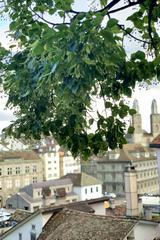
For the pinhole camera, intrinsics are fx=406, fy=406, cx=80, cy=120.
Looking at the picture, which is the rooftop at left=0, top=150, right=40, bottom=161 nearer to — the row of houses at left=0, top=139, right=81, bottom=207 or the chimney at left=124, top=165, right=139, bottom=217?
the row of houses at left=0, top=139, right=81, bottom=207

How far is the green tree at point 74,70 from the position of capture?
3.50 meters

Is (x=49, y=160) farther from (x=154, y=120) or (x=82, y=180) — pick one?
(x=154, y=120)

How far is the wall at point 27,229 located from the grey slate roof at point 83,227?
0.41m

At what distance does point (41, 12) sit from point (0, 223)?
33812 millimetres

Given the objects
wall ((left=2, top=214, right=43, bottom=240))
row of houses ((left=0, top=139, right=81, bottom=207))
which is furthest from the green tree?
row of houses ((left=0, top=139, right=81, bottom=207))

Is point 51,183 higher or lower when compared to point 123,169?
lower

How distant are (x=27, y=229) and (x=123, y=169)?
59738 millimetres

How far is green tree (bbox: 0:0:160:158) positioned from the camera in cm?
350

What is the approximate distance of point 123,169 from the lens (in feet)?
271

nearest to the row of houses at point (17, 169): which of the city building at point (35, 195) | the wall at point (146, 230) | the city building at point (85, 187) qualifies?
the city building at point (85, 187)

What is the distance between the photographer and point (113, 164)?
3383 inches

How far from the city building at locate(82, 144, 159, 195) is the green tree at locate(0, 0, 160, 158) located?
7762cm

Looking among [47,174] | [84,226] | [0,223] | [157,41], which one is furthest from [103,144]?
[47,174]

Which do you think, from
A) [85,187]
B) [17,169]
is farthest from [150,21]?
[17,169]
